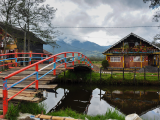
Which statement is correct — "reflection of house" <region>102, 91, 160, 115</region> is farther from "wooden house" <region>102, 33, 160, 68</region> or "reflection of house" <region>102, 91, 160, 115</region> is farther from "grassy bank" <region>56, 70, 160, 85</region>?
"wooden house" <region>102, 33, 160, 68</region>

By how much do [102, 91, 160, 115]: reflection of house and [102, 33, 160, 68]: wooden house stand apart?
1149 cm

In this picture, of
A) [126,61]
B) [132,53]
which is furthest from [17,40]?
[132,53]

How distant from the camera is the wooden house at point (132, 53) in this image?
2209 centimetres

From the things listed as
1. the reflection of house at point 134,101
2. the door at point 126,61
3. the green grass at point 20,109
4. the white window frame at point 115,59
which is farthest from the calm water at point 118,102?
the white window frame at point 115,59

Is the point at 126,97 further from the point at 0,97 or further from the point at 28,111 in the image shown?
the point at 0,97

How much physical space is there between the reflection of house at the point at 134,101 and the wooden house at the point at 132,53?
11.5m

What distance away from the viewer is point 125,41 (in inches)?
907

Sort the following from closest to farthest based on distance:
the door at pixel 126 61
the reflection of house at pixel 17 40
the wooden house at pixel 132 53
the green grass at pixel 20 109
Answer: the green grass at pixel 20 109
the reflection of house at pixel 17 40
the wooden house at pixel 132 53
the door at pixel 126 61

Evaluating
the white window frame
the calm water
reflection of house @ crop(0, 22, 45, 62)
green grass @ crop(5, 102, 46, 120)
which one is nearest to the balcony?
the white window frame

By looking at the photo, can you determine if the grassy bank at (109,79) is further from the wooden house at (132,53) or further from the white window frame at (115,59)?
the white window frame at (115,59)

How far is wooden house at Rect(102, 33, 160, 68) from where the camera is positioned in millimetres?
22094

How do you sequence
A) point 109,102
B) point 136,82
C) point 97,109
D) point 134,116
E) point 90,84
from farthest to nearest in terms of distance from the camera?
point 90,84 < point 136,82 < point 109,102 < point 97,109 < point 134,116

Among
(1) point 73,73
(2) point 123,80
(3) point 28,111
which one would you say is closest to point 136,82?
(2) point 123,80

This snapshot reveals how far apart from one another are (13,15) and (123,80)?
51.3 feet
